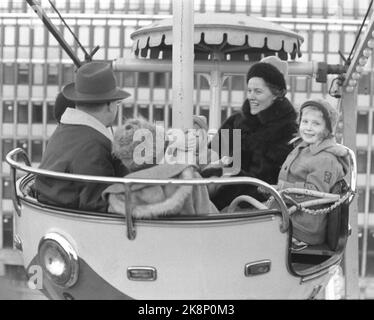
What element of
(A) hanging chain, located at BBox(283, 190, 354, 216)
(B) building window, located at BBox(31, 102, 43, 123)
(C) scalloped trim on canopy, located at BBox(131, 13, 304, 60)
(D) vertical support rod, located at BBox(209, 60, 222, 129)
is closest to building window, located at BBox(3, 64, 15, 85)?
(B) building window, located at BBox(31, 102, 43, 123)

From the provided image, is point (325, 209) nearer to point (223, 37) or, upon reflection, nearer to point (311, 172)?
point (311, 172)

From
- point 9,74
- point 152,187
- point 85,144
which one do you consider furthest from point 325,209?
point 9,74

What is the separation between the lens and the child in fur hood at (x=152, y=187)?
1.59 m

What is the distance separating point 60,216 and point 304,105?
2.71 ft

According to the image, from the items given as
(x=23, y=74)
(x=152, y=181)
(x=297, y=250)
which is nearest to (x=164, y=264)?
(x=152, y=181)

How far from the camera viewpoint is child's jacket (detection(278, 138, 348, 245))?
1.98 metres

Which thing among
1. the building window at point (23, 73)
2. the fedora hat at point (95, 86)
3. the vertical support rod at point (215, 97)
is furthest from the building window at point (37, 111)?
the fedora hat at point (95, 86)

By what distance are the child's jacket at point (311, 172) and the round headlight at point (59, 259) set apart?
71 centimetres

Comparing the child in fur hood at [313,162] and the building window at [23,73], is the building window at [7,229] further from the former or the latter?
the child in fur hood at [313,162]

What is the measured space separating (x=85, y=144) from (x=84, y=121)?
9 centimetres

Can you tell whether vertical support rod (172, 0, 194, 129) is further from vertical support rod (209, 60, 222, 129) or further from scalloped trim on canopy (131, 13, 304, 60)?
vertical support rod (209, 60, 222, 129)

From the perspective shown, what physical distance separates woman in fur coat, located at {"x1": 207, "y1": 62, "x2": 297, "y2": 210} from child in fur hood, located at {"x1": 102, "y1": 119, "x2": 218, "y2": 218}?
463mm

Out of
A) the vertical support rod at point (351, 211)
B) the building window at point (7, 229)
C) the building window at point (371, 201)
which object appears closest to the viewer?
the vertical support rod at point (351, 211)
